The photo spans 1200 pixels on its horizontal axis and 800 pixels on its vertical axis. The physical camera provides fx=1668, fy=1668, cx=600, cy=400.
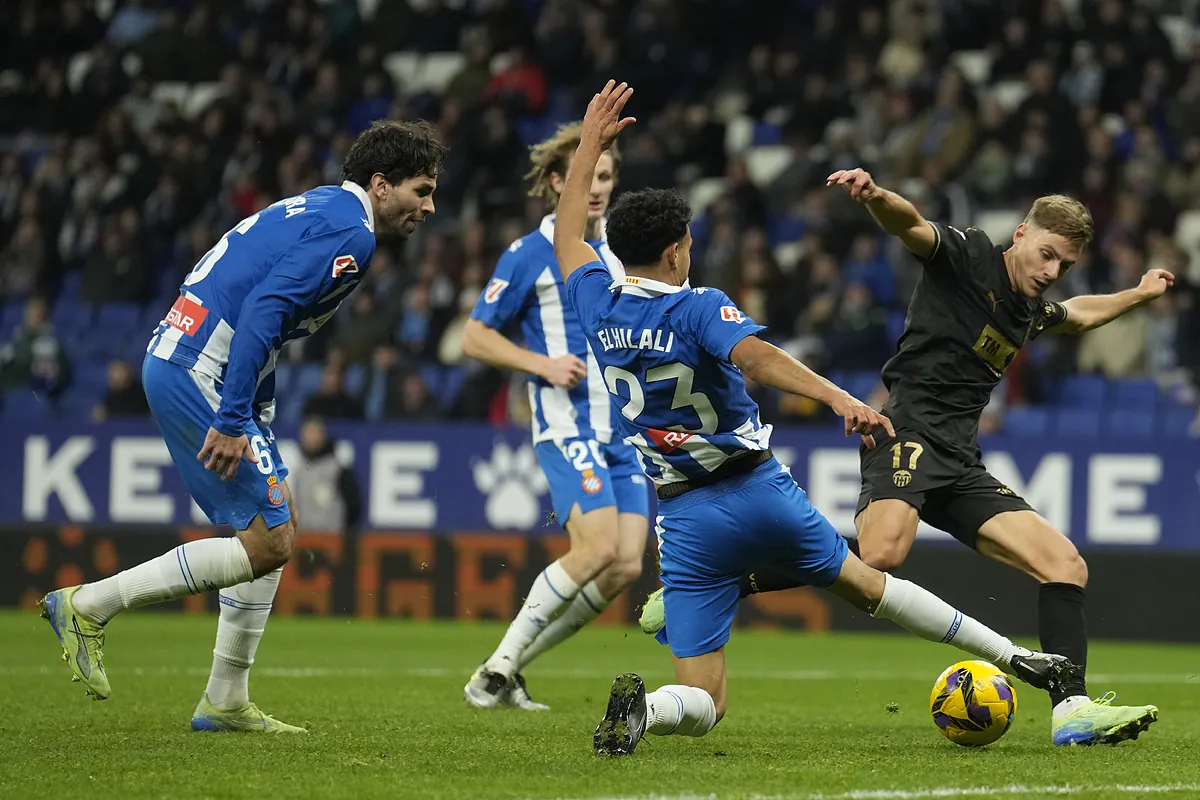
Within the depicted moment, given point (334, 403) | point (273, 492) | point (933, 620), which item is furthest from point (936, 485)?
point (334, 403)

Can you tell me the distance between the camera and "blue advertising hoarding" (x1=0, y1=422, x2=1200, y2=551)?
13.0 meters

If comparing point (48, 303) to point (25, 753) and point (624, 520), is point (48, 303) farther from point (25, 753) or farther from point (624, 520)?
point (25, 753)

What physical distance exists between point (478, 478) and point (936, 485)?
7.87 m

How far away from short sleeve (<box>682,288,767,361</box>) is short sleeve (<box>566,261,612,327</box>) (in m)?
0.40

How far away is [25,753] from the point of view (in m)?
5.63

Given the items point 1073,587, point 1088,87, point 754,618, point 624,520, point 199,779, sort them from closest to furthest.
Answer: point 199,779, point 1073,587, point 624,520, point 754,618, point 1088,87

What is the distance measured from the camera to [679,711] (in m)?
5.64

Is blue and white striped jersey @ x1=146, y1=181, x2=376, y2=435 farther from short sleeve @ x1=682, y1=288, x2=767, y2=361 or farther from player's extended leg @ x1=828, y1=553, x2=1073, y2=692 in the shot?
player's extended leg @ x1=828, y1=553, x2=1073, y2=692

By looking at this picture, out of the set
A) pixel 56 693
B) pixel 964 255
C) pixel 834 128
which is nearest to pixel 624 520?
pixel 964 255

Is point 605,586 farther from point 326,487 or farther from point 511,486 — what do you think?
point 326,487

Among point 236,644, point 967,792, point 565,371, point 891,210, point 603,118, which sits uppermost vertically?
point 603,118

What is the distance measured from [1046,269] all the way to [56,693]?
4832mm

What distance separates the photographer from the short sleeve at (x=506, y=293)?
26.0ft

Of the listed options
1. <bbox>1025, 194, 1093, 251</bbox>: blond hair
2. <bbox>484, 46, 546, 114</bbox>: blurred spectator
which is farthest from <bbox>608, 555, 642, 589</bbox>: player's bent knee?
<bbox>484, 46, 546, 114</bbox>: blurred spectator
